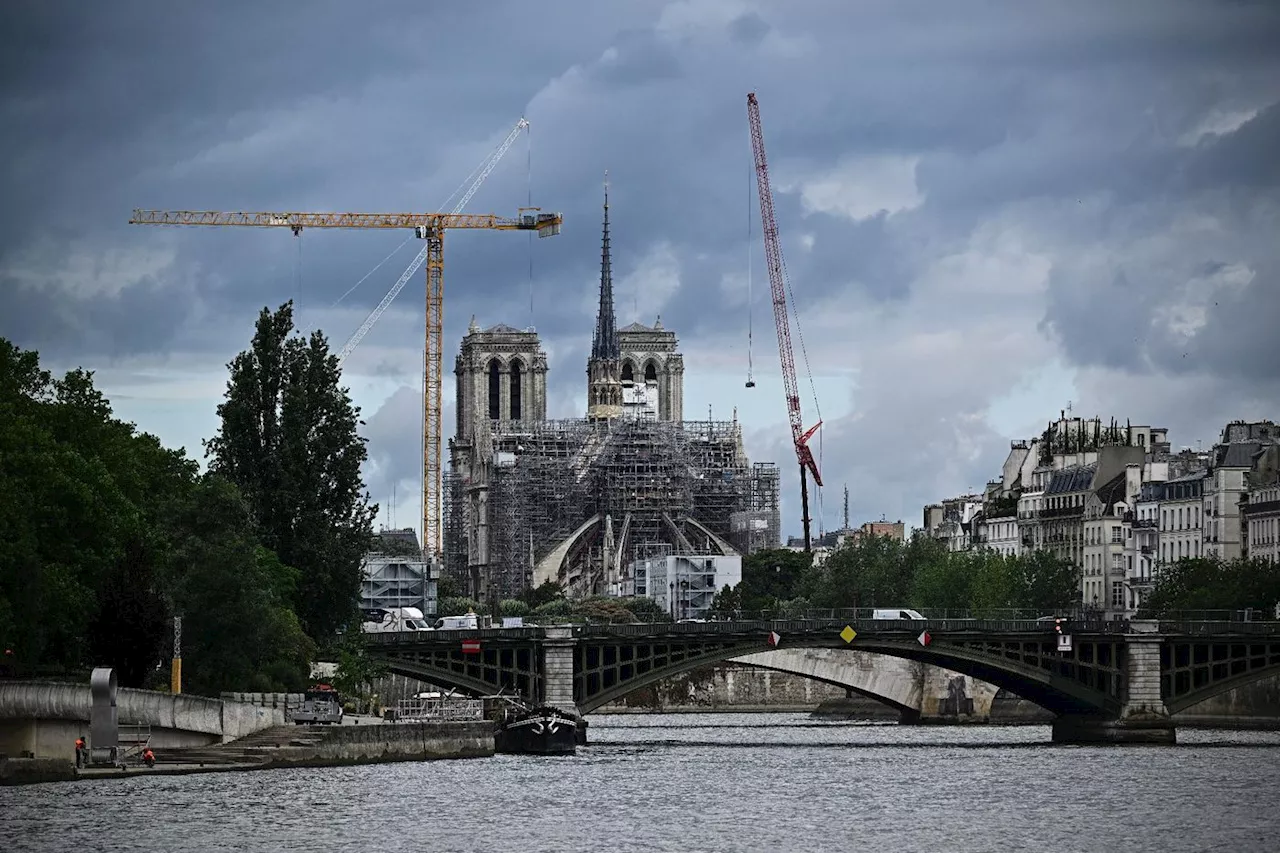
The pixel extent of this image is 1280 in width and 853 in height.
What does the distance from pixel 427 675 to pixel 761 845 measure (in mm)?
41786

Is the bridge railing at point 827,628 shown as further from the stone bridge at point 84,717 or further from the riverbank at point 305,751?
the stone bridge at point 84,717

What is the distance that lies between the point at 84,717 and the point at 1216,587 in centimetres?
7172

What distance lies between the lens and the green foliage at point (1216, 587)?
137 meters

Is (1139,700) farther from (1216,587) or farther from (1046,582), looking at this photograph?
(1046,582)

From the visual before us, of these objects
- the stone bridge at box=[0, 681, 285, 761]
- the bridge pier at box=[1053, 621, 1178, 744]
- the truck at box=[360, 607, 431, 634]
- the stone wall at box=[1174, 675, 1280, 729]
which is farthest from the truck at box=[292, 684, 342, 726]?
the stone wall at box=[1174, 675, 1280, 729]

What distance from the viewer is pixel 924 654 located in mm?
114938

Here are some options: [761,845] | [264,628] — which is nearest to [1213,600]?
[264,628]

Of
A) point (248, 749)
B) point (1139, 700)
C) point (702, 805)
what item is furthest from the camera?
point (1139, 700)

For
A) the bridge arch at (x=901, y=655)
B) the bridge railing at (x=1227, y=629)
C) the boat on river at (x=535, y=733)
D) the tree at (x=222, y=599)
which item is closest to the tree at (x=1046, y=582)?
the bridge railing at (x=1227, y=629)

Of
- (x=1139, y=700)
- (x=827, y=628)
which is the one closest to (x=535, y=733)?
(x=827, y=628)

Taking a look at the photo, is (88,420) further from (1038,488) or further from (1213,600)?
(1038,488)

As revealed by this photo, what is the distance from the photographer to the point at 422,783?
8656 centimetres

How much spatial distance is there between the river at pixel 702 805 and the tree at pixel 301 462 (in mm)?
10115

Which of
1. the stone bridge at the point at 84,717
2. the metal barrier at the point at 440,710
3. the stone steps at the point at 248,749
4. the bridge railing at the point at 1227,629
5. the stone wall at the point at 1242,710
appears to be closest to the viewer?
the stone bridge at the point at 84,717
